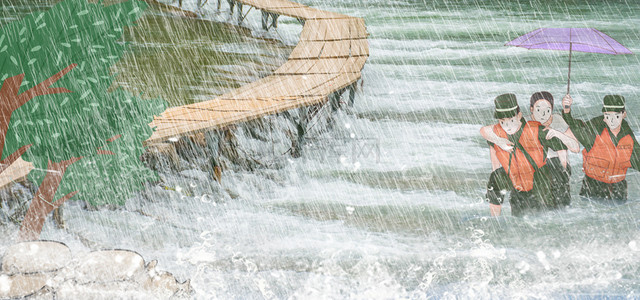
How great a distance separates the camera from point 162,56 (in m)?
10.8

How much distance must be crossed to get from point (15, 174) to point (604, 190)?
4.64 metres

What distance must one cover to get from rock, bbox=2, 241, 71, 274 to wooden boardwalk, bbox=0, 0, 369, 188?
39.2 inches

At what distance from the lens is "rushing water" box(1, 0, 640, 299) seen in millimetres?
5098

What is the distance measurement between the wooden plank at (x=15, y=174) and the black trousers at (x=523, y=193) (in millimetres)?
3445

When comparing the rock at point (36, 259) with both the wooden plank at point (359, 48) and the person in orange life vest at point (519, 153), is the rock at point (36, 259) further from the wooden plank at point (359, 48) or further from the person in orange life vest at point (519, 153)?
the wooden plank at point (359, 48)

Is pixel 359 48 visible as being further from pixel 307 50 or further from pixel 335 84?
pixel 335 84

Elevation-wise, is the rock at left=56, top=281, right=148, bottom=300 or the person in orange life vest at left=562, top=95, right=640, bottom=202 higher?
the person in orange life vest at left=562, top=95, right=640, bottom=202

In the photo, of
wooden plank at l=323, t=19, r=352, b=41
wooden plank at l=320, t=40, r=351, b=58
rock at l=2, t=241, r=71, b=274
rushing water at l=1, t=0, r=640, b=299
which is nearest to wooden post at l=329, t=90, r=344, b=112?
rushing water at l=1, t=0, r=640, b=299

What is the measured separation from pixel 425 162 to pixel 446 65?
474cm

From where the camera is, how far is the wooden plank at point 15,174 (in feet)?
17.0

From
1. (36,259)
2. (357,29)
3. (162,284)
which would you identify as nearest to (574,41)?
(162,284)

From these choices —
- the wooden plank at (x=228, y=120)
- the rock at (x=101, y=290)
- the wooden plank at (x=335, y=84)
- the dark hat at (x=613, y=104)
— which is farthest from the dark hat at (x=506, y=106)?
the rock at (x=101, y=290)

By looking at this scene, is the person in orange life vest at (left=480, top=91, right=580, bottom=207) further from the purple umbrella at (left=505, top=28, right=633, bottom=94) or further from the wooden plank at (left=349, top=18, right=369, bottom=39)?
the wooden plank at (left=349, top=18, right=369, bottom=39)

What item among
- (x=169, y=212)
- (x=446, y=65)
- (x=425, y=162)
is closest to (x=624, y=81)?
(x=446, y=65)
